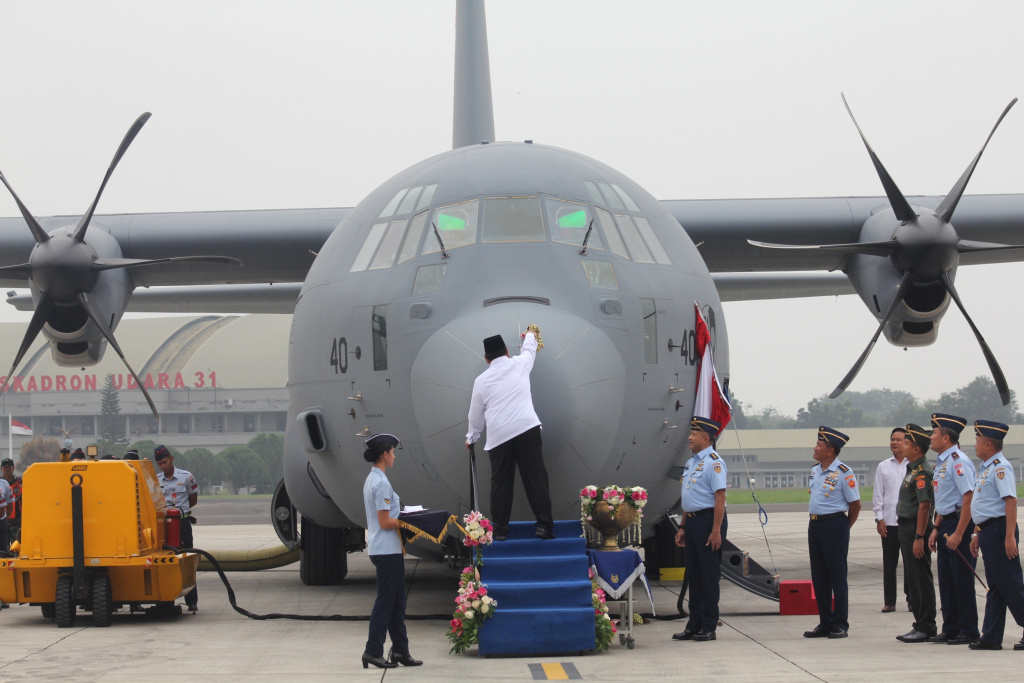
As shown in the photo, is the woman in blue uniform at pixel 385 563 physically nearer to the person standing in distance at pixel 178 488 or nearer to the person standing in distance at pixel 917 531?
the person standing in distance at pixel 917 531

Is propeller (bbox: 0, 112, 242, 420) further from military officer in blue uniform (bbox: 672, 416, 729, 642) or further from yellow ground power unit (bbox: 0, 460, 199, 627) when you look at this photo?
military officer in blue uniform (bbox: 672, 416, 729, 642)

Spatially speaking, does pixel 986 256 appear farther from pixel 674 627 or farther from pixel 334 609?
pixel 334 609

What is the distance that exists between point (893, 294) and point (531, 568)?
6749 mm

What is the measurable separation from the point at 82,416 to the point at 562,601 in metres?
81.9

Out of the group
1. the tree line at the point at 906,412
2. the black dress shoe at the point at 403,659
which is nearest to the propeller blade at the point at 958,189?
the black dress shoe at the point at 403,659

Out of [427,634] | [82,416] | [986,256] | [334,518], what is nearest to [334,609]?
[334,518]

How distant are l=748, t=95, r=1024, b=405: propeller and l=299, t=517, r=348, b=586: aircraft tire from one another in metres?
5.69

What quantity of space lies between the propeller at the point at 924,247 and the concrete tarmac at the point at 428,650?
100 inches

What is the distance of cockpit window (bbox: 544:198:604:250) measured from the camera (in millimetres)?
8336

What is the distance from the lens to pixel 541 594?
280 inches

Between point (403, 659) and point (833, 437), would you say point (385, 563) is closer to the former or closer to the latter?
point (403, 659)

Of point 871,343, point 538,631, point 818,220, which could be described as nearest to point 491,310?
point 538,631

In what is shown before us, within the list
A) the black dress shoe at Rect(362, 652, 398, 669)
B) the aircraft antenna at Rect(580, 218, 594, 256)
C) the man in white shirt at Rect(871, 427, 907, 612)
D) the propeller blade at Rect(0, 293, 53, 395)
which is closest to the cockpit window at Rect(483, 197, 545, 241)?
the aircraft antenna at Rect(580, 218, 594, 256)

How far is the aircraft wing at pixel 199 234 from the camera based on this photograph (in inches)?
532
